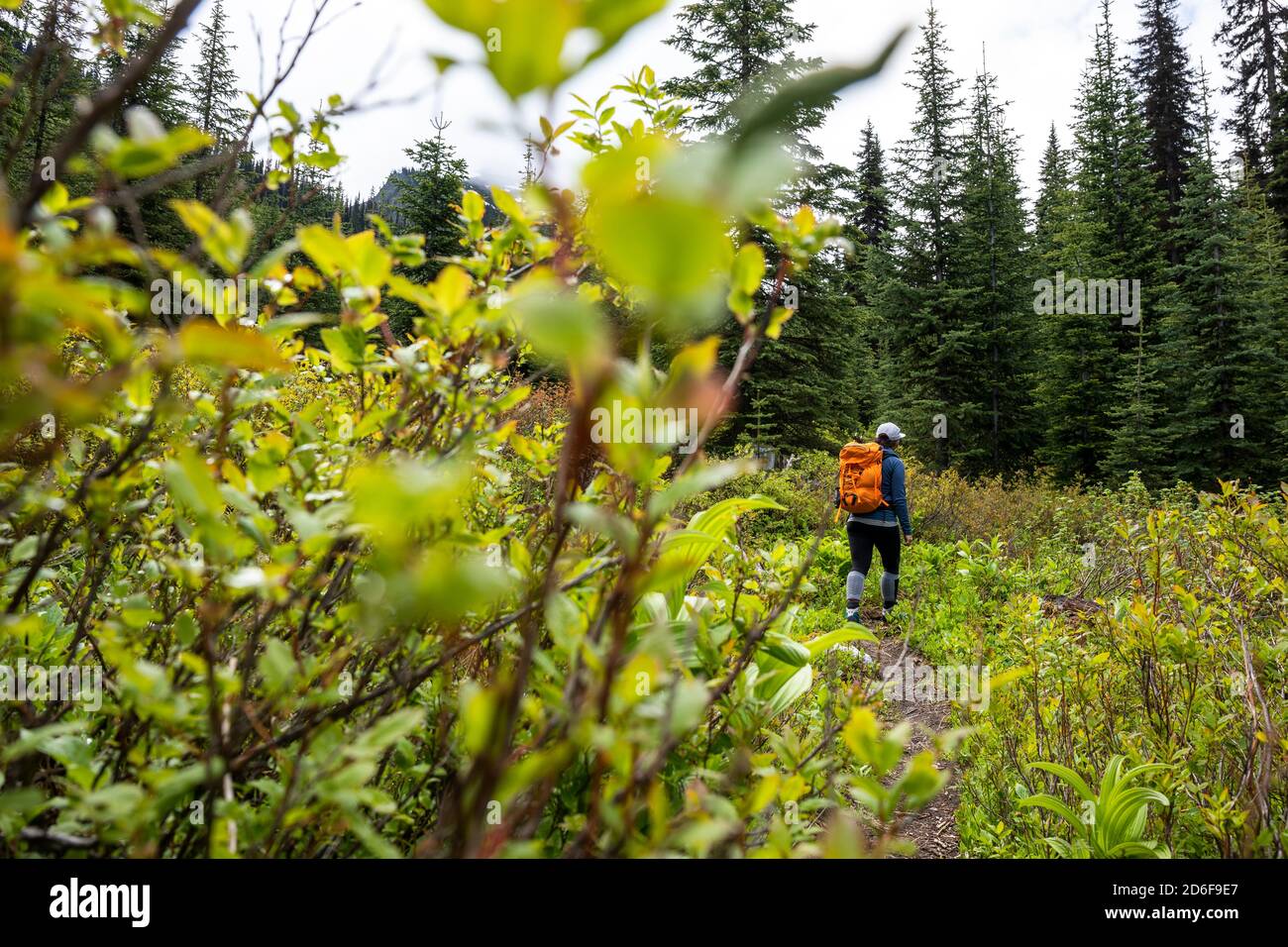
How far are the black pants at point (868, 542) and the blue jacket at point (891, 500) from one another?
65 millimetres

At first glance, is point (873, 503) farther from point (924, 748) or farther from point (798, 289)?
point (798, 289)

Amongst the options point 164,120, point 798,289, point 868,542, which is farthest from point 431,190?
point 868,542

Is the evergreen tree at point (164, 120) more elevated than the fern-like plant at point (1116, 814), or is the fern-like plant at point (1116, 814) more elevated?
the evergreen tree at point (164, 120)

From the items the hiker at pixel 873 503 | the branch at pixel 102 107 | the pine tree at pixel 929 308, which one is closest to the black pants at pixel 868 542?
the hiker at pixel 873 503

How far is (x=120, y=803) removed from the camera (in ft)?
2.13

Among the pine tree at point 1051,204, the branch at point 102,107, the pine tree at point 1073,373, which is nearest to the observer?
the branch at point 102,107

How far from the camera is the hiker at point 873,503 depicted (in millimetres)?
5961

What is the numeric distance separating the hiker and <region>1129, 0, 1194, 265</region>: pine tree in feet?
80.6

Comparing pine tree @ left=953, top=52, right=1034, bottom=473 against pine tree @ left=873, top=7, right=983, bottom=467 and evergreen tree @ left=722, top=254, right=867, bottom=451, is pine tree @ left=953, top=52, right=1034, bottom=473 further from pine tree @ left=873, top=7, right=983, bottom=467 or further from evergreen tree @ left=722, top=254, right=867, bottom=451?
evergreen tree @ left=722, top=254, right=867, bottom=451

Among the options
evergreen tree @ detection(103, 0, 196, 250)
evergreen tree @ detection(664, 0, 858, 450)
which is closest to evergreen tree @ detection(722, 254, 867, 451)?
evergreen tree @ detection(664, 0, 858, 450)

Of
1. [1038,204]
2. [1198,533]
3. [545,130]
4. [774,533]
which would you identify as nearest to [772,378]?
[774,533]

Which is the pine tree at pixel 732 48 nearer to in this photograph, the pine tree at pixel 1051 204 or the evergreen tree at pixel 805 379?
the evergreen tree at pixel 805 379

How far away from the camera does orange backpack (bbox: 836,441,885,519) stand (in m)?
5.95
